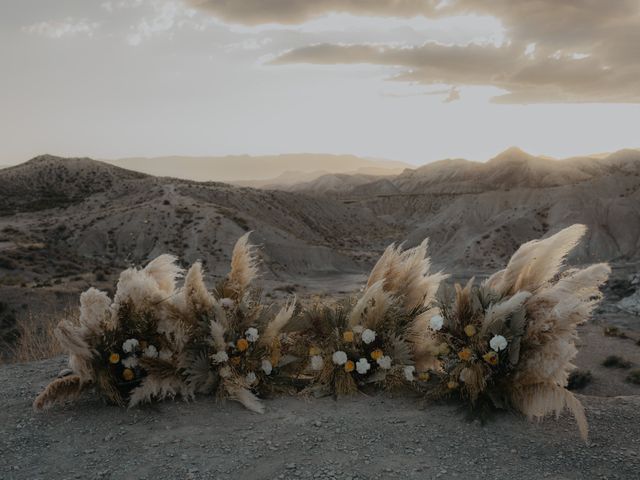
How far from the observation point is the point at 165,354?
5789mm

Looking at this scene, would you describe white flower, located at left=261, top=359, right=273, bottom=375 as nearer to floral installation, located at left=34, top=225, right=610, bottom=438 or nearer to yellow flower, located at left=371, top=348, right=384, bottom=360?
floral installation, located at left=34, top=225, right=610, bottom=438

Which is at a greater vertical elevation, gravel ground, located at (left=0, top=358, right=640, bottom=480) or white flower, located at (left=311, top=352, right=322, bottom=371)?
white flower, located at (left=311, top=352, right=322, bottom=371)

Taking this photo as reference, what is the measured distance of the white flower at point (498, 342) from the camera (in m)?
5.08

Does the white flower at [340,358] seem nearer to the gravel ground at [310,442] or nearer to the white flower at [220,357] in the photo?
the gravel ground at [310,442]

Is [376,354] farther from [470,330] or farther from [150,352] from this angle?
[150,352]

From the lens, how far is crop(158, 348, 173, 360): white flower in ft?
18.9

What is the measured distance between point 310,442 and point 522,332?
7.66ft

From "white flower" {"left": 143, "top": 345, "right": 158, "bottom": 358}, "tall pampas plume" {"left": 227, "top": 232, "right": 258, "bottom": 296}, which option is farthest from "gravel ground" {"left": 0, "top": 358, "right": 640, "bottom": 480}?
"tall pampas plume" {"left": 227, "top": 232, "right": 258, "bottom": 296}

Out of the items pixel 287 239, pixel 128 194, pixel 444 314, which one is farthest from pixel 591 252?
pixel 128 194

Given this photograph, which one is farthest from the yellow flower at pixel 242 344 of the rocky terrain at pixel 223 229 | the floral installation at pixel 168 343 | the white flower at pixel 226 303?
the rocky terrain at pixel 223 229

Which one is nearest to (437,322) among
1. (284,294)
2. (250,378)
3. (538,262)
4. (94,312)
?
(538,262)

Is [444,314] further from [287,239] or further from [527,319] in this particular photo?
[287,239]

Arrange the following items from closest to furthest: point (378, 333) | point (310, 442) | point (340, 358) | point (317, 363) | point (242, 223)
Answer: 1. point (310, 442)
2. point (340, 358)
3. point (317, 363)
4. point (378, 333)
5. point (242, 223)

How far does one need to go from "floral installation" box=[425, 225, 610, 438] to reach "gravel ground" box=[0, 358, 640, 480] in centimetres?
27
